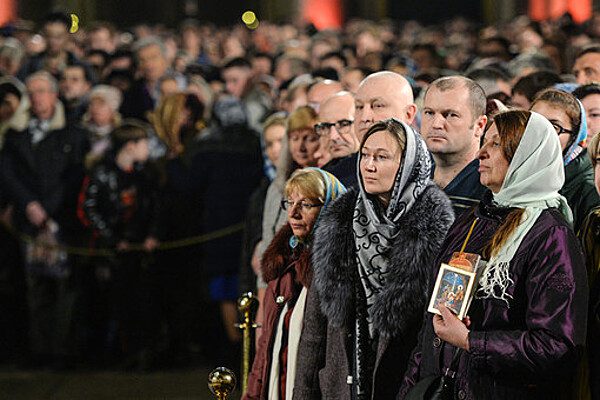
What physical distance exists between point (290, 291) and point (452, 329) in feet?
5.14

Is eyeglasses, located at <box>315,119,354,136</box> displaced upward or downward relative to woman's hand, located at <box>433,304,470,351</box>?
upward

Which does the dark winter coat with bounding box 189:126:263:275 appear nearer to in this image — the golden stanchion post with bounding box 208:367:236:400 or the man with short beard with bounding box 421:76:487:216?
the man with short beard with bounding box 421:76:487:216

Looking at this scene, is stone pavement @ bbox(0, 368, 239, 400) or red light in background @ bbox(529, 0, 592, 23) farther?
red light in background @ bbox(529, 0, 592, 23)

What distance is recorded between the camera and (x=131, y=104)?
49.3 feet

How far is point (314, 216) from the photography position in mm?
6414

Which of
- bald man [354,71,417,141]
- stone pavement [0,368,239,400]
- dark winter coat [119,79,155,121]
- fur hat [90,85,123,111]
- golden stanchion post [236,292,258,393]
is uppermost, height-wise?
bald man [354,71,417,141]

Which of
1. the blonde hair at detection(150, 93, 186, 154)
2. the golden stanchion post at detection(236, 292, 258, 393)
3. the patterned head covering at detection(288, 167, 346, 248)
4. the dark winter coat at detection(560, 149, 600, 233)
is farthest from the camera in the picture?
the blonde hair at detection(150, 93, 186, 154)

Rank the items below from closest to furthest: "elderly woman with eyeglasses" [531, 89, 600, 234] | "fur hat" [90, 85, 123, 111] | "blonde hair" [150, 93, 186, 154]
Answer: "elderly woman with eyeglasses" [531, 89, 600, 234] < "blonde hair" [150, 93, 186, 154] < "fur hat" [90, 85, 123, 111]

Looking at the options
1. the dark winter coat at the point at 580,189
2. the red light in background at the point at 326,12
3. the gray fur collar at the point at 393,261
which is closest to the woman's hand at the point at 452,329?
the gray fur collar at the point at 393,261

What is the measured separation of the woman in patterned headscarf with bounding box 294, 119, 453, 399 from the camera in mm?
5688

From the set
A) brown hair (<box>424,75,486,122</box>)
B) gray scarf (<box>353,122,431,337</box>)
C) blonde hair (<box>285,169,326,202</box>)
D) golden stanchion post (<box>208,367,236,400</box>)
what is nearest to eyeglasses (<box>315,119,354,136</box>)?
→ brown hair (<box>424,75,486,122</box>)

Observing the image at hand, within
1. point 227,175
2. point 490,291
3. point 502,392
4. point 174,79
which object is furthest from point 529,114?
point 174,79

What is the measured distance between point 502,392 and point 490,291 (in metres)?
0.35

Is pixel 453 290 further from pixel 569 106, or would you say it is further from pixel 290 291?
pixel 569 106
